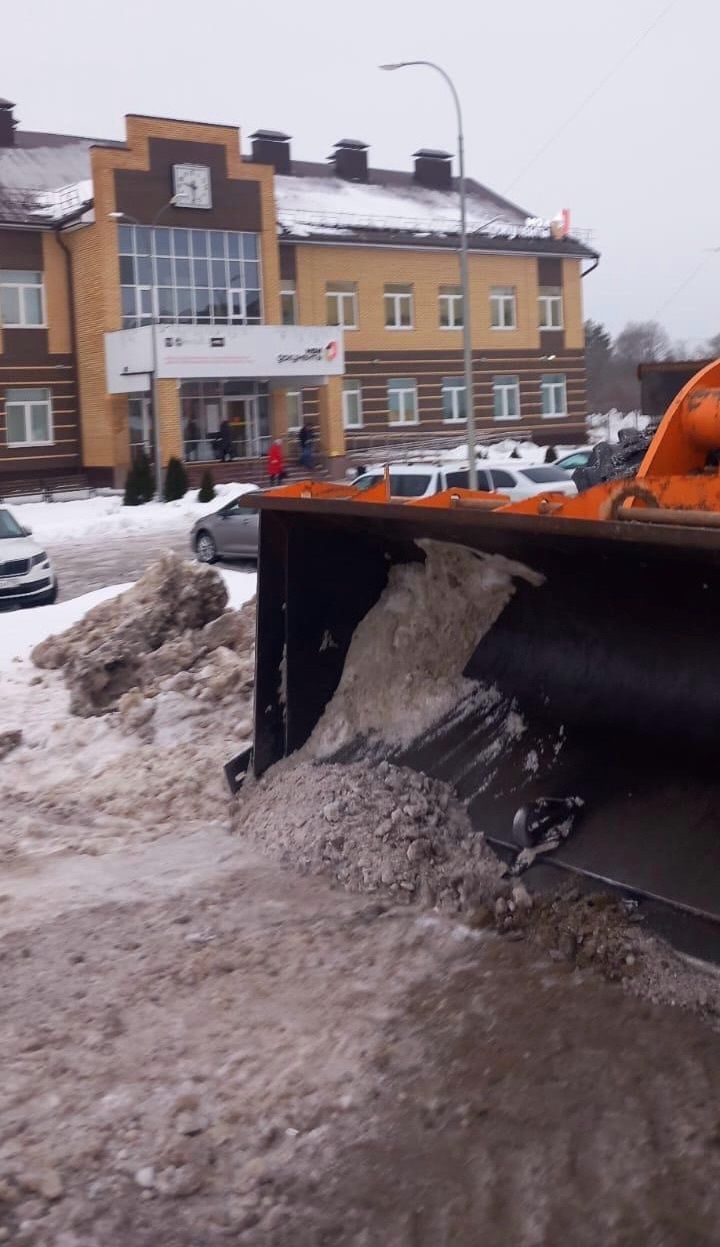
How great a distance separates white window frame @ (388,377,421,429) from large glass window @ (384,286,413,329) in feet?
6.06

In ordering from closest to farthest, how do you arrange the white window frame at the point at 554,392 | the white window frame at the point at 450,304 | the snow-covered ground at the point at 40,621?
the snow-covered ground at the point at 40,621
the white window frame at the point at 450,304
the white window frame at the point at 554,392

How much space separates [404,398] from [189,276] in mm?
9911

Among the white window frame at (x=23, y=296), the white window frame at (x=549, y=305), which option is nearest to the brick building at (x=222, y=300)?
the white window frame at (x=23, y=296)

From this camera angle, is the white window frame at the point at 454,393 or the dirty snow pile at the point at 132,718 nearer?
the dirty snow pile at the point at 132,718

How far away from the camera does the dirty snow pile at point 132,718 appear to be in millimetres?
6145

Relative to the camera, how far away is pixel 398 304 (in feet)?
154

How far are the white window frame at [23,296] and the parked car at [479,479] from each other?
19370mm

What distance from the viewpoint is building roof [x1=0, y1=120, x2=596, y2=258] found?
4022cm

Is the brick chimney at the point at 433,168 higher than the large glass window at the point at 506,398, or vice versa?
the brick chimney at the point at 433,168

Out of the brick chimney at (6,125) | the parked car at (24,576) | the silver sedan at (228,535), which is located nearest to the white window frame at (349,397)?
the brick chimney at (6,125)

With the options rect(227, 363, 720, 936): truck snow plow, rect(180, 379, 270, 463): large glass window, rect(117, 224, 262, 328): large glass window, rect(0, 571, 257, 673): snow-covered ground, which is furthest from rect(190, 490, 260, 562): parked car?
rect(180, 379, 270, 463): large glass window

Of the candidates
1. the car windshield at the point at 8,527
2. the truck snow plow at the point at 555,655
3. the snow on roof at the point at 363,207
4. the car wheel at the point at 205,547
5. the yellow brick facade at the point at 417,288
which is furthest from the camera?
the snow on roof at the point at 363,207

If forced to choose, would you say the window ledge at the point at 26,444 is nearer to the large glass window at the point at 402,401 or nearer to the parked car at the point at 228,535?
the large glass window at the point at 402,401

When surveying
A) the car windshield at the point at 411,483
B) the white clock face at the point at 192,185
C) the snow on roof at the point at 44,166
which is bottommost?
the car windshield at the point at 411,483
